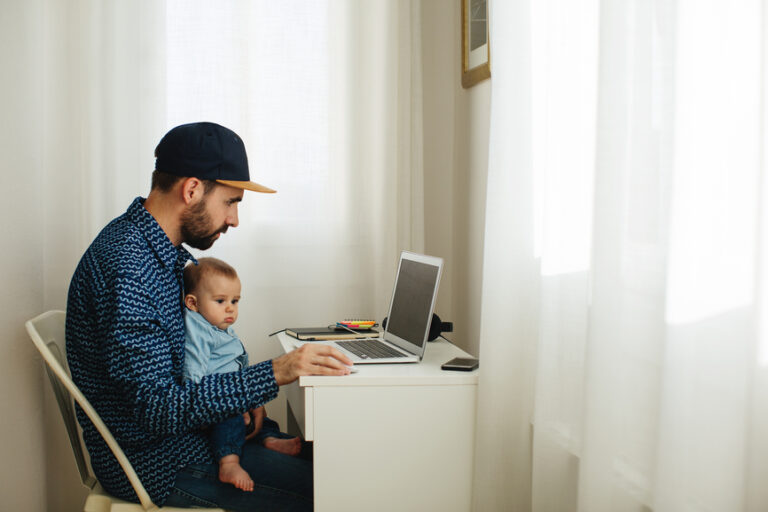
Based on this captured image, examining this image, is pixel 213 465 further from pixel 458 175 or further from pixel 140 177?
pixel 458 175

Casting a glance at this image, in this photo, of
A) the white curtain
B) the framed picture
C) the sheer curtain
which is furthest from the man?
the framed picture

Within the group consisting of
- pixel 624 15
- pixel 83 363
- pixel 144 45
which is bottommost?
pixel 83 363

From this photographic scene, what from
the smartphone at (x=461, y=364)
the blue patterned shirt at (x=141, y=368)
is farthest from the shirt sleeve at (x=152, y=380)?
the smartphone at (x=461, y=364)

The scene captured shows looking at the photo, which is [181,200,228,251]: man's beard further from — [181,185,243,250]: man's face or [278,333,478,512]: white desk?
[278,333,478,512]: white desk

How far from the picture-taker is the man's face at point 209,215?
1574mm

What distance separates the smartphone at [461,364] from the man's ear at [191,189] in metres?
0.71

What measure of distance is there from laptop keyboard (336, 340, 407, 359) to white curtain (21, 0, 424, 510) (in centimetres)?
48

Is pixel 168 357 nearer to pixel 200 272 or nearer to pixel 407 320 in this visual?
pixel 200 272

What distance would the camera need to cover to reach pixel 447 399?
1.62m

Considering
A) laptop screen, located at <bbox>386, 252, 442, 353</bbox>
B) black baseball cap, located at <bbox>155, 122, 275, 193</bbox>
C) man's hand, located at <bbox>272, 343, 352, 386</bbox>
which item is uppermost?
black baseball cap, located at <bbox>155, 122, 275, 193</bbox>

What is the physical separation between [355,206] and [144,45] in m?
0.88

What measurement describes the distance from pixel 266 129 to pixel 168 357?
3.80 feet

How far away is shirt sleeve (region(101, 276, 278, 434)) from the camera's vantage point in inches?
52.4

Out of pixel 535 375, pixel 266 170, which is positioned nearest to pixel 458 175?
pixel 266 170
